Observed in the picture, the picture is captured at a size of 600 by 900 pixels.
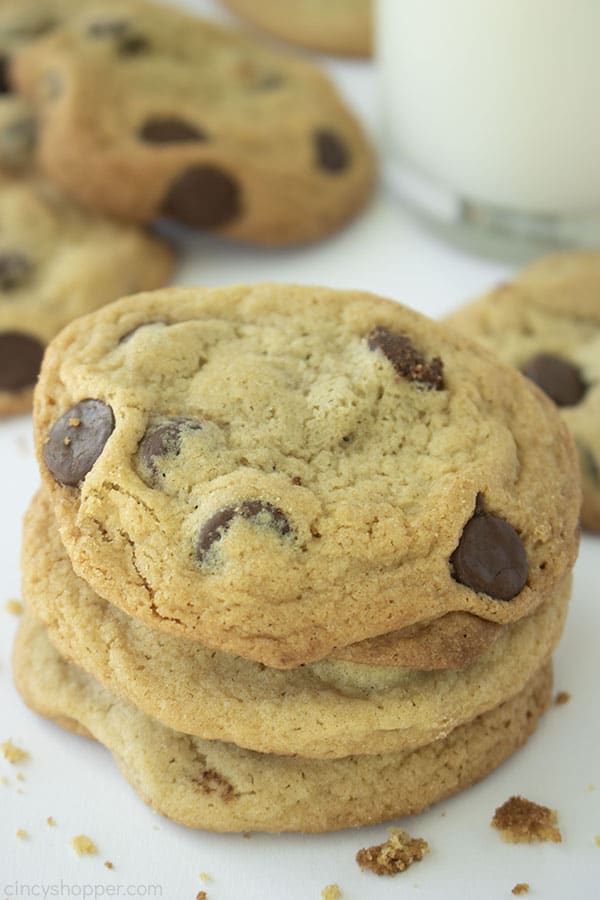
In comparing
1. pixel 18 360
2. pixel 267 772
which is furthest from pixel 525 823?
pixel 18 360

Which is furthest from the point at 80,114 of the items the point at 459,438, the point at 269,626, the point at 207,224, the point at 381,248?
the point at 269,626

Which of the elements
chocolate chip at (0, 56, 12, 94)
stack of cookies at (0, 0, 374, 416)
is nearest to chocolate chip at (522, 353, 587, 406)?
Answer: stack of cookies at (0, 0, 374, 416)

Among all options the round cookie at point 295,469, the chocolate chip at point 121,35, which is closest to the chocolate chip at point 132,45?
the chocolate chip at point 121,35

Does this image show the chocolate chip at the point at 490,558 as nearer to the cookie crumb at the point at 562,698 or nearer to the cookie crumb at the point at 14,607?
the cookie crumb at the point at 562,698

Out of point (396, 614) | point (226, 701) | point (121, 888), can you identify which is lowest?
point (121, 888)

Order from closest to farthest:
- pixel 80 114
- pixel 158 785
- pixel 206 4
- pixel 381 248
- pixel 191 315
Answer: pixel 158 785 < pixel 191 315 < pixel 80 114 < pixel 381 248 < pixel 206 4

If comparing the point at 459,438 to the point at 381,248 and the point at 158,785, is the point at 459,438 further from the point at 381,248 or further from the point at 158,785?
the point at 381,248

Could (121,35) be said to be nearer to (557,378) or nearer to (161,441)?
(557,378)
